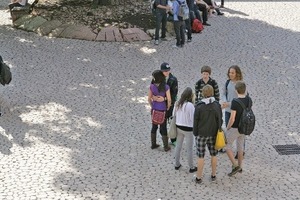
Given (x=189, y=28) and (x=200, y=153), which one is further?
(x=189, y=28)

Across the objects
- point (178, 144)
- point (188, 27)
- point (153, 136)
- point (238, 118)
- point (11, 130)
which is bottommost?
point (11, 130)

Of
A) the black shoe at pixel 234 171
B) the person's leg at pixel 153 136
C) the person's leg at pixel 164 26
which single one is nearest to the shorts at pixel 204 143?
the black shoe at pixel 234 171

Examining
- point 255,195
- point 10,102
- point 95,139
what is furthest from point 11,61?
point 255,195

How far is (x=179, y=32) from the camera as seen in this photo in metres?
14.8

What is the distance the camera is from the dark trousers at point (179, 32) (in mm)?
14625

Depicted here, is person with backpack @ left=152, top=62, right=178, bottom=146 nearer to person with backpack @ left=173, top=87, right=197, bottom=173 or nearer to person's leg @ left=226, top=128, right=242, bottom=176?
person with backpack @ left=173, top=87, right=197, bottom=173

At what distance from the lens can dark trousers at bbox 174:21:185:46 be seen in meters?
14.6

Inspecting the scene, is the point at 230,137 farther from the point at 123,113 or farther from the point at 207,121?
the point at 123,113

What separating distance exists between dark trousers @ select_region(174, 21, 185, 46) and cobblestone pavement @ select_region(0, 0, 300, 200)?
1.04 feet

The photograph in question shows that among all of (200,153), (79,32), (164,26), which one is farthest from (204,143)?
(79,32)

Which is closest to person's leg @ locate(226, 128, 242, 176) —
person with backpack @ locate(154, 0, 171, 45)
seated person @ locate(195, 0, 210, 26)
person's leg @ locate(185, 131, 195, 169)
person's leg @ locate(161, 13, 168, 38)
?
person's leg @ locate(185, 131, 195, 169)

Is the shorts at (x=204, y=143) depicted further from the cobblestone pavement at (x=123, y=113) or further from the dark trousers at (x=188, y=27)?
the dark trousers at (x=188, y=27)

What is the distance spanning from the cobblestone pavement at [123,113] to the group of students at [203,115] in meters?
0.32

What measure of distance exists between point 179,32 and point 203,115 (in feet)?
22.4
